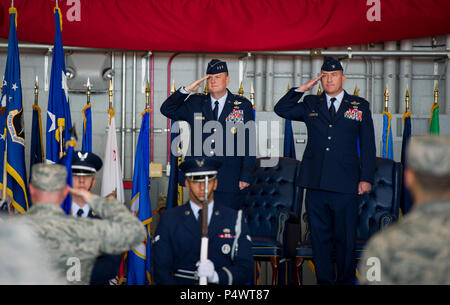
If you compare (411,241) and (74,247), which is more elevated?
(411,241)

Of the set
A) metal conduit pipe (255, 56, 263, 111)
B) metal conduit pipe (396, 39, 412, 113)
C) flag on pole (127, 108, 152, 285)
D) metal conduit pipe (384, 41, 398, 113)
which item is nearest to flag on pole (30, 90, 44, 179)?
flag on pole (127, 108, 152, 285)

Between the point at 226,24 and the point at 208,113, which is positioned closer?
the point at 208,113

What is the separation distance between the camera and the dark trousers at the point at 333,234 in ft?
14.1

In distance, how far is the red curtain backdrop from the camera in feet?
22.3

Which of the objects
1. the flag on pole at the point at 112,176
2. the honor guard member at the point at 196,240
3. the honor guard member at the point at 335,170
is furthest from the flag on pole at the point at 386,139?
the honor guard member at the point at 196,240

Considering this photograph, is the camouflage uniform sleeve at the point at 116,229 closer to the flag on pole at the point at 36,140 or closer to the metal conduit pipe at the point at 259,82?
the flag on pole at the point at 36,140

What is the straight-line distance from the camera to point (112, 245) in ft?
8.20

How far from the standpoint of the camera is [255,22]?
687 centimetres

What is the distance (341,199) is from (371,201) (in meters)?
0.72

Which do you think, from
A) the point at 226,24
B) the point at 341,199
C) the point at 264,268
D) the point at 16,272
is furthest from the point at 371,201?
the point at 16,272

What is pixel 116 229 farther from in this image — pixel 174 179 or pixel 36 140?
pixel 36 140

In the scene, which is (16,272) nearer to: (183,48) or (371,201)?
(371,201)

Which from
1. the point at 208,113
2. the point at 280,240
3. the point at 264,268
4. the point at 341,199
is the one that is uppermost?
the point at 208,113

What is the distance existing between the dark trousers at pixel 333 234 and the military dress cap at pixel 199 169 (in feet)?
3.35
